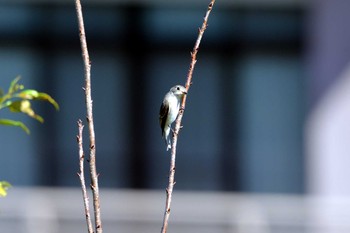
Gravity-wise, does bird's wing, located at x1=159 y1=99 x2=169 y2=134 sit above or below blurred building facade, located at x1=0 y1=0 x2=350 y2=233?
below

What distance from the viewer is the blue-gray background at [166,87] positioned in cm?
954

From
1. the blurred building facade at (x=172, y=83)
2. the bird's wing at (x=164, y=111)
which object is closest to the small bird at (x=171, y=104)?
the bird's wing at (x=164, y=111)

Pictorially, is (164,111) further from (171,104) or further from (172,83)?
(172,83)

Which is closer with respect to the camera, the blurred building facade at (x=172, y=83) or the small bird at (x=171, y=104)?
the small bird at (x=171, y=104)

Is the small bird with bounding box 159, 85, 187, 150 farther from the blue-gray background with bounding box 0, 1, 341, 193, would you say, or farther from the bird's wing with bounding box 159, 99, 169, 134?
the blue-gray background with bounding box 0, 1, 341, 193

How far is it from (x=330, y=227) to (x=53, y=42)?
3734mm

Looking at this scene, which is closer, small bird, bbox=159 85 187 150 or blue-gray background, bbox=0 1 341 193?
small bird, bbox=159 85 187 150

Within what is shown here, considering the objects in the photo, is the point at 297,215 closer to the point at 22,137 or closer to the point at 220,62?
the point at 220,62

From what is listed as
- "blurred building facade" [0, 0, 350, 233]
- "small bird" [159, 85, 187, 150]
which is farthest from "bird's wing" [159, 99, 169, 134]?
"blurred building facade" [0, 0, 350, 233]

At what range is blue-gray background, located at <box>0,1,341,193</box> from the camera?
9539mm

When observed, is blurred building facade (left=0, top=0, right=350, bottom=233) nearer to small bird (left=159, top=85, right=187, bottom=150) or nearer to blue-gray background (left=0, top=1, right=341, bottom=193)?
blue-gray background (left=0, top=1, right=341, bottom=193)

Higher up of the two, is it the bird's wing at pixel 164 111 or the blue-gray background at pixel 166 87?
the blue-gray background at pixel 166 87

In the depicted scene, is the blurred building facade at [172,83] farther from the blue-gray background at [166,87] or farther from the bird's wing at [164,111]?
the bird's wing at [164,111]

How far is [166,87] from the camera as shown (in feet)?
31.8
